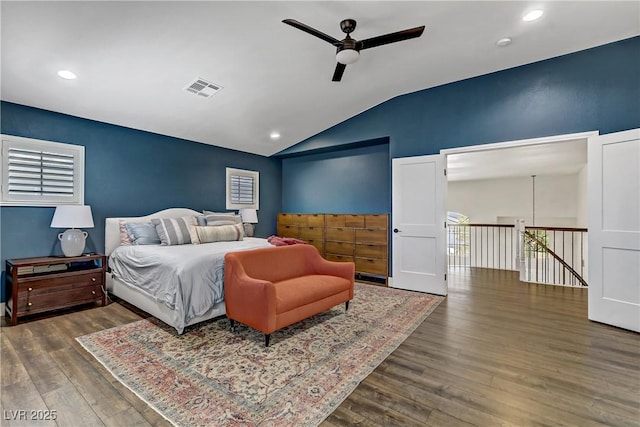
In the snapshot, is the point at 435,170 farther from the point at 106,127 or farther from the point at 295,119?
the point at 106,127

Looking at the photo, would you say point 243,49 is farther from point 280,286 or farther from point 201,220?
point 201,220

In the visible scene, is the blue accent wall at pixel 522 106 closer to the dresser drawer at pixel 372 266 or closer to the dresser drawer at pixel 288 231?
the dresser drawer at pixel 372 266

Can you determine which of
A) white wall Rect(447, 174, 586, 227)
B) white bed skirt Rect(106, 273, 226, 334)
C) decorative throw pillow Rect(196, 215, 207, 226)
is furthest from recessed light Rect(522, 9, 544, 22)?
white wall Rect(447, 174, 586, 227)

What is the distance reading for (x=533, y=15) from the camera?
2.90 m

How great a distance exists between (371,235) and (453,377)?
2994mm

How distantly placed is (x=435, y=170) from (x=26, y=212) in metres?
5.36

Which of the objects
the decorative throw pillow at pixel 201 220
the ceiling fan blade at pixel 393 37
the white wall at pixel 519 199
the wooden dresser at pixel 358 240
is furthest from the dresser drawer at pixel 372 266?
the white wall at pixel 519 199

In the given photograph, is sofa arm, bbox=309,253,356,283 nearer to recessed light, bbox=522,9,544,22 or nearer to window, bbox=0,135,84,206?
recessed light, bbox=522,9,544,22

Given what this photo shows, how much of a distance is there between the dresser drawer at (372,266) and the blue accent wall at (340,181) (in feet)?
3.18

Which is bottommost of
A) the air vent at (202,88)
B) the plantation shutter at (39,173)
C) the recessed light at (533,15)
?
the plantation shutter at (39,173)

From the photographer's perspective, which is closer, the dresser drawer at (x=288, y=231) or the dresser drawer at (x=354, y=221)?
the dresser drawer at (x=354, y=221)

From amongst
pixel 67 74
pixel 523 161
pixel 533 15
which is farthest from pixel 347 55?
pixel 523 161

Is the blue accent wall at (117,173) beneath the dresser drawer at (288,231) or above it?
above

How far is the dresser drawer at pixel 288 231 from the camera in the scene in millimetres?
6201
